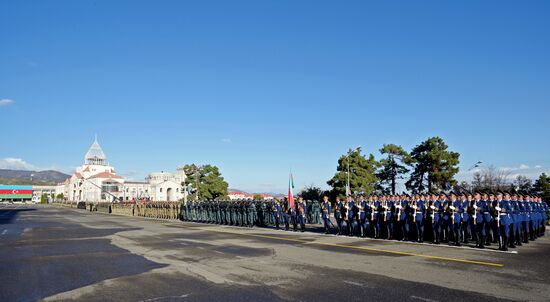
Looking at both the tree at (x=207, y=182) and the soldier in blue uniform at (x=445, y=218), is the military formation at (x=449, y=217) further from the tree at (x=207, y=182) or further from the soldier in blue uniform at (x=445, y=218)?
the tree at (x=207, y=182)

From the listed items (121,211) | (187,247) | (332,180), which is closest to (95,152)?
(121,211)

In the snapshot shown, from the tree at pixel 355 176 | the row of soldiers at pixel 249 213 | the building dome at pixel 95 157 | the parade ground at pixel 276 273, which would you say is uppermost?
the building dome at pixel 95 157

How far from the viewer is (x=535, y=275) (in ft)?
28.9

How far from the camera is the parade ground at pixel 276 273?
291 inches

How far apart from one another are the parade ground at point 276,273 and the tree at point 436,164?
24148 millimetres

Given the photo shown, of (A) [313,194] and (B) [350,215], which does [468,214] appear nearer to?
(B) [350,215]

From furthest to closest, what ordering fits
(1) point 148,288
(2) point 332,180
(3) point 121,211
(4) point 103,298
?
(3) point 121,211 < (2) point 332,180 < (1) point 148,288 < (4) point 103,298

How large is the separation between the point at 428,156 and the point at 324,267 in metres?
30.8

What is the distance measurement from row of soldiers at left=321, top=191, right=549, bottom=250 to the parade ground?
2.96ft

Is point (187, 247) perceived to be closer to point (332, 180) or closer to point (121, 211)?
point (332, 180)

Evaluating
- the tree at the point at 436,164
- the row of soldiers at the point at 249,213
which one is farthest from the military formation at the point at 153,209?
the tree at the point at 436,164

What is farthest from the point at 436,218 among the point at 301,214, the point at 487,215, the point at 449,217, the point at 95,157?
the point at 95,157

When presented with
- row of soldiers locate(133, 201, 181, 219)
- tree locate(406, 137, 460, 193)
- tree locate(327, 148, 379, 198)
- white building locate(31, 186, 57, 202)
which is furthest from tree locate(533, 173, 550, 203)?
white building locate(31, 186, 57, 202)

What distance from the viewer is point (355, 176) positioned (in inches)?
1679
